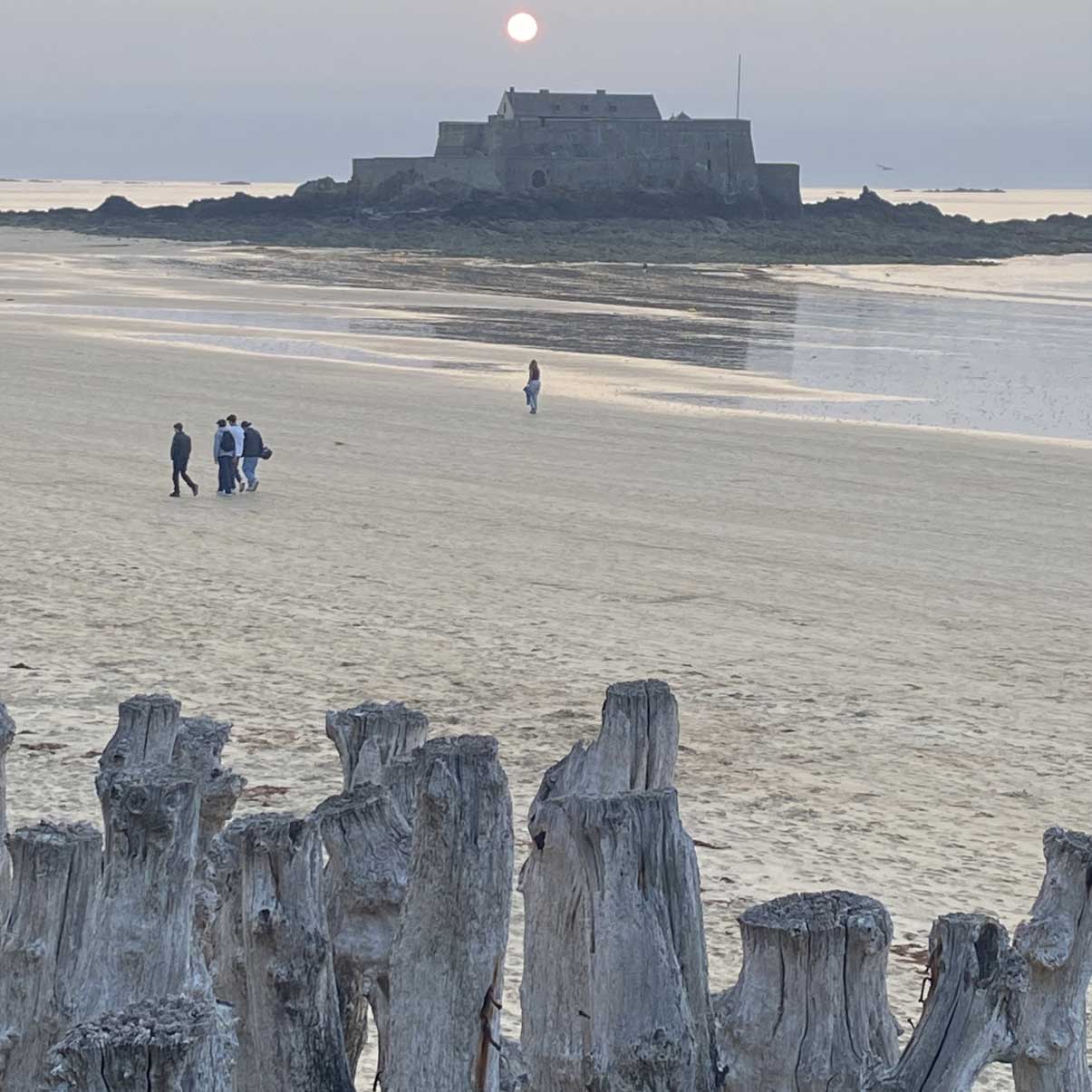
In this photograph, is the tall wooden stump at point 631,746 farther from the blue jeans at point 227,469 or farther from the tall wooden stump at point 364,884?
the blue jeans at point 227,469

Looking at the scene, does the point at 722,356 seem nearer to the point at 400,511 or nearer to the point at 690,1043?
the point at 400,511

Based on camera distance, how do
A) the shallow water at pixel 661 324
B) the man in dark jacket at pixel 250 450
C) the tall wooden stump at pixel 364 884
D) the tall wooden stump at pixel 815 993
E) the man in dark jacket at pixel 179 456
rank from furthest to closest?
the shallow water at pixel 661 324 → the man in dark jacket at pixel 250 450 → the man in dark jacket at pixel 179 456 → the tall wooden stump at pixel 364 884 → the tall wooden stump at pixel 815 993

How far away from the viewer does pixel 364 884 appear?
11.2 feet

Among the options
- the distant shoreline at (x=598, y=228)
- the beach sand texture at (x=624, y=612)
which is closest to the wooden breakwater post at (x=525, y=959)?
the beach sand texture at (x=624, y=612)

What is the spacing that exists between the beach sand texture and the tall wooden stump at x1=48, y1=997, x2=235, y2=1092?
10.5ft

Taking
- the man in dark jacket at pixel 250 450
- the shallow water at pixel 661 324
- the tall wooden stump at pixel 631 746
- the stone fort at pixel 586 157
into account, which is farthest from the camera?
the stone fort at pixel 586 157

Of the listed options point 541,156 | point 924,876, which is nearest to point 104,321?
point 924,876

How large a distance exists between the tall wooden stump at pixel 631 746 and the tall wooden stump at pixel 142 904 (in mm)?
888

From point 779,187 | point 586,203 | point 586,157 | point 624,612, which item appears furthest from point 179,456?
point 779,187

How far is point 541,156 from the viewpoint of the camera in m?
91.6

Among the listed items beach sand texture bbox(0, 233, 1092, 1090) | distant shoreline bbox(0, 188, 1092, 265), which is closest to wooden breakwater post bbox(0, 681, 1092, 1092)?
beach sand texture bbox(0, 233, 1092, 1090)

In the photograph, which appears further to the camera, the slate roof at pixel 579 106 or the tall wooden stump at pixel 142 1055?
the slate roof at pixel 579 106

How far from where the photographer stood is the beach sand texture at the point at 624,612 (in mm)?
7625

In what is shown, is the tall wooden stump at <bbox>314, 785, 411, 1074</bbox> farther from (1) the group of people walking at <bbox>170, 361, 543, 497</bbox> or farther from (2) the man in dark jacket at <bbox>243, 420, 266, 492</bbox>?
(2) the man in dark jacket at <bbox>243, 420, 266, 492</bbox>
